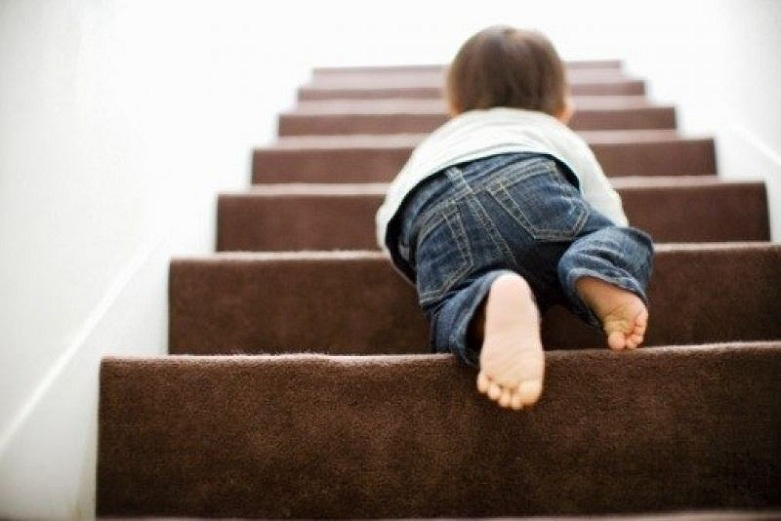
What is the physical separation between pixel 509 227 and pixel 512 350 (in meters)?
0.24

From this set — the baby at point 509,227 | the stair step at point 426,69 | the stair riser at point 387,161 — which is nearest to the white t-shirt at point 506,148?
the baby at point 509,227

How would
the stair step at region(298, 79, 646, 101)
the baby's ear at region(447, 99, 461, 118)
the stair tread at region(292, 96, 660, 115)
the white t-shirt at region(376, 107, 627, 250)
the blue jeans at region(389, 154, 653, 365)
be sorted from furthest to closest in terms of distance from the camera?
1. the stair step at region(298, 79, 646, 101)
2. the stair tread at region(292, 96, 660, 115)
3. the baby's ear at region(447, 99, 461, 118)
4. the white t-shirt at region(376, 107, 627, 250)
5. the blue jeans at region(389, 154, 653, 365)

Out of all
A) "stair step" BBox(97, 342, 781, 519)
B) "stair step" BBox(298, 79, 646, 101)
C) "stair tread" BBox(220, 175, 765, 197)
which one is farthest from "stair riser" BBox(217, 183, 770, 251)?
"stair step" BBox(298, 79, 646, 101)

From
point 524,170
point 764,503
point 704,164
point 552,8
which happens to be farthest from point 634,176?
point 552,8

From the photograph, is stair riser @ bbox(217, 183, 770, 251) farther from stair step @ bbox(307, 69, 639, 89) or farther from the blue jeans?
stair step @ bbox(307, 69, 639, 89)

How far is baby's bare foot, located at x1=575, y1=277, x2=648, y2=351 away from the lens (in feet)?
2.69

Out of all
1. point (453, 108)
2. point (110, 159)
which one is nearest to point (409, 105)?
point (453, 108)

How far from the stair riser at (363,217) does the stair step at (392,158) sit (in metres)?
0.32

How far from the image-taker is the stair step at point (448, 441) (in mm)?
816

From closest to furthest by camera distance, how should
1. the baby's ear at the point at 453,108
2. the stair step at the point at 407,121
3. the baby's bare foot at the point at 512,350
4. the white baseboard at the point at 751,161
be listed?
the baby's bare foot at the point at 512,350 → the baby's ear at the point at 453,108 → the white baseboard at the point at 751,161 → the stair step at the point at 407,121

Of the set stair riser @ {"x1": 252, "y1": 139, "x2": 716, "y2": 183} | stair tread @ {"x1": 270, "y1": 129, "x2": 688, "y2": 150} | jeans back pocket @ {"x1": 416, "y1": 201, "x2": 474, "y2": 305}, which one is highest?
stair tread @ {"x1": 270, "y1": 129, "x2": 688, "y2": 150}

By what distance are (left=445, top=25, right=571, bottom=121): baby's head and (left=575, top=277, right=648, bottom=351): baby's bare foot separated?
407 millimetres

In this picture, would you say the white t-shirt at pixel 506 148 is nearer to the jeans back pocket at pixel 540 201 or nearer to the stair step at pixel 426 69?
the jeans back pocket at pixel 540 201

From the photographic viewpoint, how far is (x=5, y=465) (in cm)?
83
